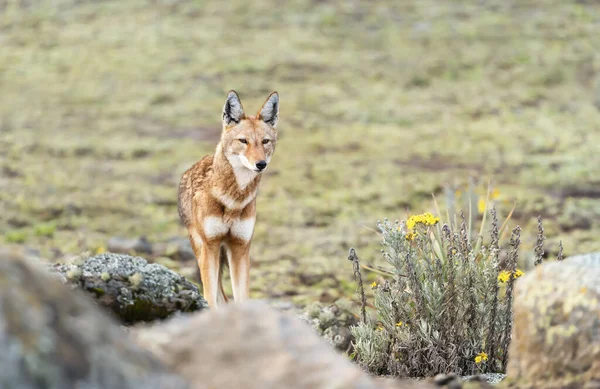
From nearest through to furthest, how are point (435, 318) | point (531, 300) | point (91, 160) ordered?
point (531, 300) → point (435, 318) → point (91, 160)

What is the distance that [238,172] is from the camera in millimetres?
6688

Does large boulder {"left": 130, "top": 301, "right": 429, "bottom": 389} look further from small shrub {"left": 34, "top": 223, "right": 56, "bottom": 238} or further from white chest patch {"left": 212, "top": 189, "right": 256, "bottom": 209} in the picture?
small shrub {"left": 34, "top": 223, "right": 56, "bottom": 238}

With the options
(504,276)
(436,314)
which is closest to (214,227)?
(436,314)

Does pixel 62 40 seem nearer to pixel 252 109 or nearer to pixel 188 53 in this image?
pixel 188 53

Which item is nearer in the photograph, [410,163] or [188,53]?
[410,163]

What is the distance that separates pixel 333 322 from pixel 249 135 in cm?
184

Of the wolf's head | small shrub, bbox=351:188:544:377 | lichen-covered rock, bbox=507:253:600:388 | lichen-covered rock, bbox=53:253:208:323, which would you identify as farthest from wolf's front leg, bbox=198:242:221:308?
lichen-covered rock, bbox=507:253:600:388

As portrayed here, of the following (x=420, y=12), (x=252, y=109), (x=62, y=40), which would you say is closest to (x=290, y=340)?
(x=252, y=109)

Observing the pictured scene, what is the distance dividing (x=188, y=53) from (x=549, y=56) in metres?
10.1

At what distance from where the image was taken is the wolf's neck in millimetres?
6621

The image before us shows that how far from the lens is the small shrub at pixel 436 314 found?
5457 mm

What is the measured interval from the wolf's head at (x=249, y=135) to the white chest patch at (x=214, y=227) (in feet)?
1.65

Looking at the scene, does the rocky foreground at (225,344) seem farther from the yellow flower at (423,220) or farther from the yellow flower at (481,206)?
the yellow flower at (481,206)

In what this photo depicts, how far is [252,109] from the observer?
17875 mm
